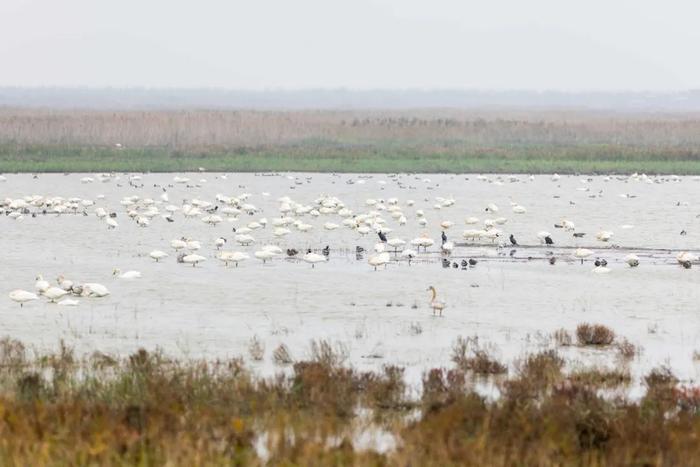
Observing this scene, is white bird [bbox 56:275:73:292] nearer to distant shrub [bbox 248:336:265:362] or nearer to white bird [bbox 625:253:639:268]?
distant shrub [bbox 248:336:265:362]

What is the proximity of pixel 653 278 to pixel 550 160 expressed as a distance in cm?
2966

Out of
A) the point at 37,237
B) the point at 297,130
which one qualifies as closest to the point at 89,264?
the point at 37,237

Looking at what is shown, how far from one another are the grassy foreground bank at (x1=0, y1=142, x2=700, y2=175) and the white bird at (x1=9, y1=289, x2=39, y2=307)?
28885 mm

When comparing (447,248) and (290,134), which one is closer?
(447,248)

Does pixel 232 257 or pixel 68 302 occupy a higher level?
pixel 68 302

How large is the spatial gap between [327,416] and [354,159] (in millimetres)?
40663

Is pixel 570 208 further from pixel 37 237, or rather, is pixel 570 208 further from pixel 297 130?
pixel 297 130

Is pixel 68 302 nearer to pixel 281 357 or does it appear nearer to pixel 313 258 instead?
pixel 281 357

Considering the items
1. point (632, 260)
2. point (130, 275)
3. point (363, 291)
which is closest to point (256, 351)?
point (363, 291)

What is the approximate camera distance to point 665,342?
16344 mm

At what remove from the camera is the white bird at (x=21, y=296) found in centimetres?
1861

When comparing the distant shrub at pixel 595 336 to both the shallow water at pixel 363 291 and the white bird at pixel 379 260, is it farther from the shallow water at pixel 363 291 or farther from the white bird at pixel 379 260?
the white bird at pixel 379 260

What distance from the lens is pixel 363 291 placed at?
20.7m

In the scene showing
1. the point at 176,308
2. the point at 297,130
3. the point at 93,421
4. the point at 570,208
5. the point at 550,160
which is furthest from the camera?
the point at 297,130
